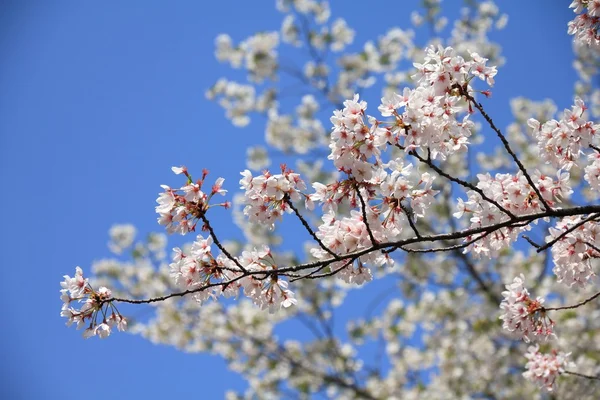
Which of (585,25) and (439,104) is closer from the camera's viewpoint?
(439,104)

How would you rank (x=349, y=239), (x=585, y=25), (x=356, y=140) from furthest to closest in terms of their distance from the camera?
(x=585, y=25) < (x=349, y=239) < (x=356, y=140)

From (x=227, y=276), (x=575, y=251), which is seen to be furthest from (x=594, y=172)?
(x=227, y=276)

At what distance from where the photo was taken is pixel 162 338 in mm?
13773

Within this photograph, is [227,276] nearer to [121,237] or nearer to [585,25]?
[585,25]

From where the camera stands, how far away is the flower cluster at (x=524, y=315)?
3584 millimetres

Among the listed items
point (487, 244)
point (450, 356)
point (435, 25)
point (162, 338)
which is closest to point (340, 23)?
point (435, 25)

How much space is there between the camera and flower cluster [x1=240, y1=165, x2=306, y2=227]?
293 centimetres

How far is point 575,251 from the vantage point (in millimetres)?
3484

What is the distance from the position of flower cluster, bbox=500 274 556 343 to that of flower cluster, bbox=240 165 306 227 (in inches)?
63.4

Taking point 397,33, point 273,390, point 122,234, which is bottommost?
point 273,390

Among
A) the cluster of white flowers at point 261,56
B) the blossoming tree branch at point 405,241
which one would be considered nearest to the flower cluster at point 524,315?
the blossoming tree branch at point 405,241

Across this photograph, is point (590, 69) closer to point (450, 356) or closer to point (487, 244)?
point (450, 356)

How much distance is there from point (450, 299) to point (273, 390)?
4453mm

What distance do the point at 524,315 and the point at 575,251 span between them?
517mm
